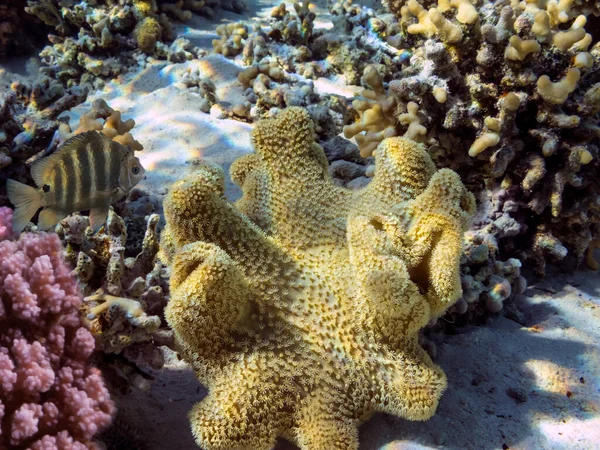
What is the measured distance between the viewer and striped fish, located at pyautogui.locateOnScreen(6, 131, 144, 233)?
6.56 ft

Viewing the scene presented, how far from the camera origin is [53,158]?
2006 millimetres

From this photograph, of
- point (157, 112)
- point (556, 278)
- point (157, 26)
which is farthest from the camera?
point (157, 26)

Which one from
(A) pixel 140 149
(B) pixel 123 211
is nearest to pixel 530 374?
(B) pixel 123 211

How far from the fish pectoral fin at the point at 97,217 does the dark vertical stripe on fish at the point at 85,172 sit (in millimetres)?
94

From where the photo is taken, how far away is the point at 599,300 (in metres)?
2.92

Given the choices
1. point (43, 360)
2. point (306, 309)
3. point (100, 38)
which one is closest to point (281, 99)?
point (306, 309)

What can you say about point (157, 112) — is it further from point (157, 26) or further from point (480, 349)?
point (480, 349)

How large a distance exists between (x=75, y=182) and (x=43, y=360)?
856 mm

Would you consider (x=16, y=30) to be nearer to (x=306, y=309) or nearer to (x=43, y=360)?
(x=43, y=360)

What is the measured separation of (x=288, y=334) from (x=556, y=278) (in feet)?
7.33

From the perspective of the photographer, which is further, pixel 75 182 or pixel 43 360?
pixel 75 182

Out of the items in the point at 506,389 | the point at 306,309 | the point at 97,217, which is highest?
the point at 97,217

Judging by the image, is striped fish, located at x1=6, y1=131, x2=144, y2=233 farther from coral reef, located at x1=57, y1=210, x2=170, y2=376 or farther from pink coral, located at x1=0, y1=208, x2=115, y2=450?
pink coral, located at x1=0, y1=208, x2=115, y2=450

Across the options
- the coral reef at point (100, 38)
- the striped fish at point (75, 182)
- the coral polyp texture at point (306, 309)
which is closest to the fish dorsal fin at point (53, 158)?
the striped fish at point (75, 182)
